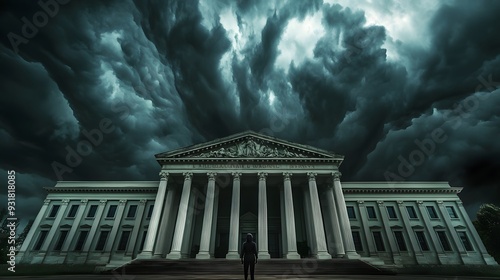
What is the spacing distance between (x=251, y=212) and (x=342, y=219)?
39.0 feet

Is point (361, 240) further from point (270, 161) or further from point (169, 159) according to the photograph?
point (169, 159)

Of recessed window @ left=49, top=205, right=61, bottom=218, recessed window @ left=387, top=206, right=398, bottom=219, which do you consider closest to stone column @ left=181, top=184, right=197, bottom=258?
recessed window @ left=49, top=205, right=61, bottom=218

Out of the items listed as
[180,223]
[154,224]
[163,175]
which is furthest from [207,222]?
[163,175]

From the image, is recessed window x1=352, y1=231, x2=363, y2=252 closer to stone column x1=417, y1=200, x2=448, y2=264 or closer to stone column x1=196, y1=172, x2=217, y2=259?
stone column x1=417, y1=200, x2=448, y2=264

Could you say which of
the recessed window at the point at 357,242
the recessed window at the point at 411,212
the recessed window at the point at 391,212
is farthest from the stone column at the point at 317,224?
the recessed window at the point at 411,212

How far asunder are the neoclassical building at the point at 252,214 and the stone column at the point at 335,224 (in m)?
0.10

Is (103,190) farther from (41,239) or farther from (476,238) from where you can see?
(476,238)

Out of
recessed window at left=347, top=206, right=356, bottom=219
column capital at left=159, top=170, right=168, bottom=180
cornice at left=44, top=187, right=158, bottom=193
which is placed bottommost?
recessed window at left=347, top=206, right=356, bottom=219

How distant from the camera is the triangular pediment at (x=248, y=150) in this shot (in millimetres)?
28672

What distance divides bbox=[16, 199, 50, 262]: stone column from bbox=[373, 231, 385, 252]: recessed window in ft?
154

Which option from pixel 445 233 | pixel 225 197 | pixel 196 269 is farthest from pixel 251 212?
pixel 445 233

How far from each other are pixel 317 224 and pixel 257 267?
919 centimetres

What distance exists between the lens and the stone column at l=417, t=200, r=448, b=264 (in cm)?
3144

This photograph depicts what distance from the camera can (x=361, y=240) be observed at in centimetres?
3306
